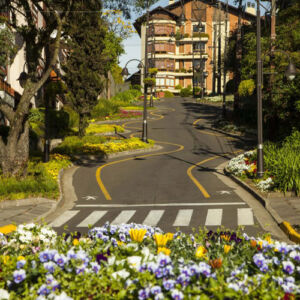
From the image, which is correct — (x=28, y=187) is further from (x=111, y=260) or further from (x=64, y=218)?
(x=111, y=260)

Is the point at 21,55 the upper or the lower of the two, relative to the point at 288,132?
upper

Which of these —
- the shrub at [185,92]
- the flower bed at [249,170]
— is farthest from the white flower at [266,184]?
the shrub at [185,92]

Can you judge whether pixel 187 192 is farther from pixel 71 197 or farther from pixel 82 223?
pixel 82 223

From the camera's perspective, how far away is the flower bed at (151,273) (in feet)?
14.9

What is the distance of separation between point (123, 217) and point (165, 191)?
4643 millimetres

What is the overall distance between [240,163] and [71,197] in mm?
9175

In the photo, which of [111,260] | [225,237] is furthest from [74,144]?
[111,260]

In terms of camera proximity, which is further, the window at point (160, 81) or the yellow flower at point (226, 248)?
the window at point (160, 81)

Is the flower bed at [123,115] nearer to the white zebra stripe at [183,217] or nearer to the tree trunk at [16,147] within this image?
the tree trunk at [16,147]

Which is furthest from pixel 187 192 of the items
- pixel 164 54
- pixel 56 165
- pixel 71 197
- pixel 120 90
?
pixel 164 54

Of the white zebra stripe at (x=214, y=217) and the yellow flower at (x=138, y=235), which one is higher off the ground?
the yellow flower at (x=138, y=235)

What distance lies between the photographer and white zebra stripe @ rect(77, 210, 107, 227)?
529 inches

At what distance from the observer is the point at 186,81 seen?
10200 cm

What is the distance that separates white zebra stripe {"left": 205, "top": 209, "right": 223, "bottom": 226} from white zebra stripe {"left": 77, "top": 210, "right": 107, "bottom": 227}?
3.34m
